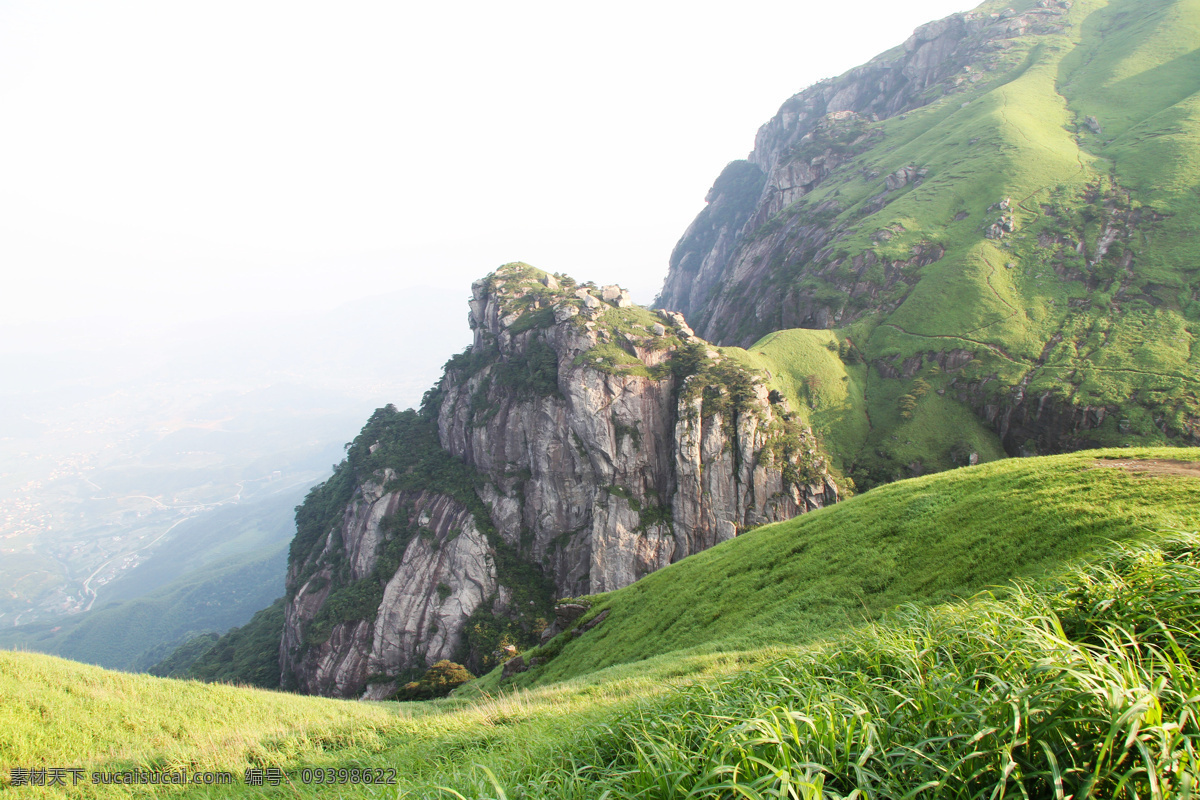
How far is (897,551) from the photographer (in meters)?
17.7

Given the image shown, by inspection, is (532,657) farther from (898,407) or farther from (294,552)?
(294,552)

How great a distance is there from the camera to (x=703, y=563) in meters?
26.9

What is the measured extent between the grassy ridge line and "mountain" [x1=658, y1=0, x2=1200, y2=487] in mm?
42393

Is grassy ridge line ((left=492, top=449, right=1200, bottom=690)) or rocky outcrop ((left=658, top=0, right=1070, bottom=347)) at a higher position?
rocky outcrop ((left=658, top=0, right=1070, bottom=347))

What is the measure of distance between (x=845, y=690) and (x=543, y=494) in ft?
203

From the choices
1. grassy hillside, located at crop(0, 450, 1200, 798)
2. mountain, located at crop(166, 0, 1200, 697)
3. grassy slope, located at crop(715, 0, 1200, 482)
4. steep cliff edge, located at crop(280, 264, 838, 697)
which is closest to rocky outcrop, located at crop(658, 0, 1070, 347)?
mountain, located at crop(166, 0, 1200, 697)

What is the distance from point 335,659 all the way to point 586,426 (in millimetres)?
42647

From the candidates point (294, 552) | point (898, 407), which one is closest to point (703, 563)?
point (898, 407)

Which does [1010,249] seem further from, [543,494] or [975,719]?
[975,719]

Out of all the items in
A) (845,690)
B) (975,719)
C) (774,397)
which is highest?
(975,719)

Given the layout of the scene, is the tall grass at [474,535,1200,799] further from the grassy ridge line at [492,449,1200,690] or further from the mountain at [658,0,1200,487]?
the mountain at [658,0,1200,487]

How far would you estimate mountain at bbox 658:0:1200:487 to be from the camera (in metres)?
56.0

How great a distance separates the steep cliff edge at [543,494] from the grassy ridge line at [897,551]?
113 feet

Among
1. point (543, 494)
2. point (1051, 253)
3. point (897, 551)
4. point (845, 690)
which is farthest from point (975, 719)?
point (1051, 253)
